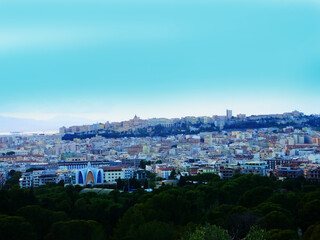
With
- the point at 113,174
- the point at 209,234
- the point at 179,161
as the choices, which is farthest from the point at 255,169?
the point at 209,234

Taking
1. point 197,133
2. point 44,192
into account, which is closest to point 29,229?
point 44,192

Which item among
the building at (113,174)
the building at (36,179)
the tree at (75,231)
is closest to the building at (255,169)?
the building at (113,174)

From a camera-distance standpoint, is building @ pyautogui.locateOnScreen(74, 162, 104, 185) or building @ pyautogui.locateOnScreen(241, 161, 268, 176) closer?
building @ pyautogui.locateOnScreen(241, 161, 268, 176)

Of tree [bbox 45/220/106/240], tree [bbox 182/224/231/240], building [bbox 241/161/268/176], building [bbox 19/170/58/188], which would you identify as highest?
building [bbox 241/161/268/176]

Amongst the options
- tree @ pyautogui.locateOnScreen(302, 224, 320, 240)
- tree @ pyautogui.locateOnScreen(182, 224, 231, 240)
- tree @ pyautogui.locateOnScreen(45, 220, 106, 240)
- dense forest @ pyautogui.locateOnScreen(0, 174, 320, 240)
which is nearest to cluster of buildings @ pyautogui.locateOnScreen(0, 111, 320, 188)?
dense forest @ pyautogui.locateOnScreen(0, 174, 320, 240)

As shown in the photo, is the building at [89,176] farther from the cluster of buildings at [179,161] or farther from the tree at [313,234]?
the tree at [313,234]

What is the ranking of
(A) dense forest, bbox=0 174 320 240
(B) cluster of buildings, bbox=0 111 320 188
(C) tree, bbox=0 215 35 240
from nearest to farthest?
(A) dense forest, bbox=0 174 320 240, (C) tree, bbox=0 215 35 240, (B) cluster of buildings, bbox=0 111 320 188

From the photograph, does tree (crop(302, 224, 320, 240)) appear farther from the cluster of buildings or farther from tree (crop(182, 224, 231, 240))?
the cluster of buildings

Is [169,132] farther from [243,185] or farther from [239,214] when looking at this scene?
[239,214]
